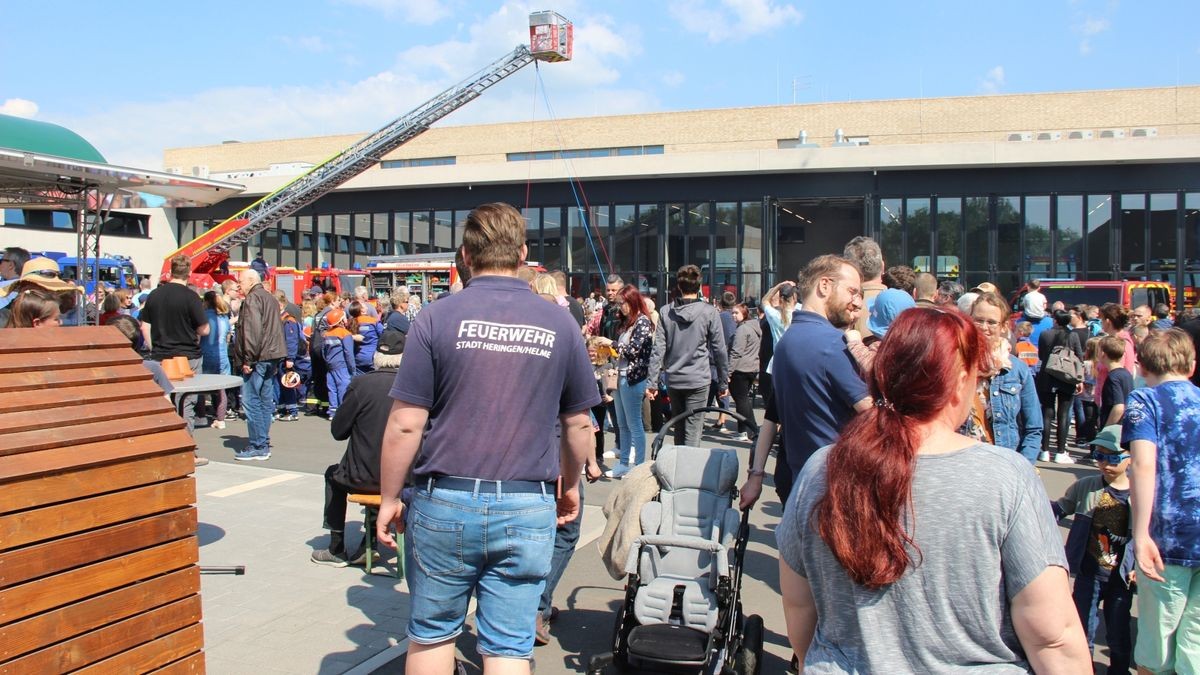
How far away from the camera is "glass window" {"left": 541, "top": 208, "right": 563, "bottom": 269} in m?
27.5

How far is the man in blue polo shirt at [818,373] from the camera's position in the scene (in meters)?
3.62

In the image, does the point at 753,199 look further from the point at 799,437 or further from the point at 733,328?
the point at 799,437

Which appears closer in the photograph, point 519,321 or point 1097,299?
point 519,321

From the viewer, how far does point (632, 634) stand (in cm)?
387

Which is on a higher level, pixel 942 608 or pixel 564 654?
pixel 942 608

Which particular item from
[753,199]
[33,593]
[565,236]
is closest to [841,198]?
[753,199]

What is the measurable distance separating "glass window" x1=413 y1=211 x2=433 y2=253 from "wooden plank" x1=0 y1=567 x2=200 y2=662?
2630cm

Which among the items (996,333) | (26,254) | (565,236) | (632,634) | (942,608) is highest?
(565,236)

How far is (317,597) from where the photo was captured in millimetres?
5051

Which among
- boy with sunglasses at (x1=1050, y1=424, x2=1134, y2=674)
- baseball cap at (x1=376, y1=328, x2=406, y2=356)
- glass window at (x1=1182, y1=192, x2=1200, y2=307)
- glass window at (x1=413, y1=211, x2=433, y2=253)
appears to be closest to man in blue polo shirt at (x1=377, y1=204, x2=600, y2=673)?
boy with sunglasses at (x1=1050, y1=424, x2=1134, y2=674)

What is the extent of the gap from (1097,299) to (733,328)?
1097 centimetres

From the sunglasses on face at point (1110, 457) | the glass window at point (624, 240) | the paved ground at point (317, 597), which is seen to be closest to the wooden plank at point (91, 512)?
the paved ground at point (317, 597)

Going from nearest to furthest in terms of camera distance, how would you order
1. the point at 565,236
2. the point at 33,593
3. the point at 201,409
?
the point at 33,593, the point at 201,409, the point at 565,236

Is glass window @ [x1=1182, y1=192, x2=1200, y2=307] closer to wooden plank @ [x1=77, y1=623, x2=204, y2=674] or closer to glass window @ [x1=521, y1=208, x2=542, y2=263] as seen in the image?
glass window @ [x1=521, y1=208, x2=542, y2=263]
